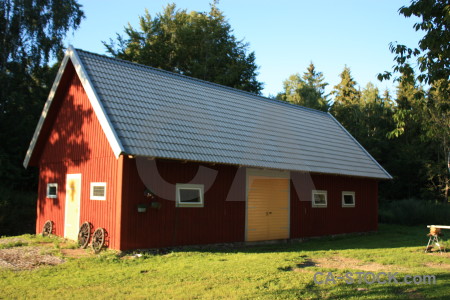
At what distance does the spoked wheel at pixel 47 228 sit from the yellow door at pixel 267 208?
6912mm

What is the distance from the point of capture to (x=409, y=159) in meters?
32.4

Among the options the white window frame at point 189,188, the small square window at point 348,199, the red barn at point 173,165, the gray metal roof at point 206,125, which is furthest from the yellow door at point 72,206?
the small square window at point 348,199

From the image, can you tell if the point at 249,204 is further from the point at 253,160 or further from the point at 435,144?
the point at 435,144

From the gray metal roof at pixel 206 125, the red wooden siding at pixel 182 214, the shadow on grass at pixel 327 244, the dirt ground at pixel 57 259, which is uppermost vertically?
the gray metal roof at pixel 206 125

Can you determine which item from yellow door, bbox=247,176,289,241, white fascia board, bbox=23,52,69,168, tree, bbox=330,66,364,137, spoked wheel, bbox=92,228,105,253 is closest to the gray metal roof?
white fascia board, bbox=23,52,69,168

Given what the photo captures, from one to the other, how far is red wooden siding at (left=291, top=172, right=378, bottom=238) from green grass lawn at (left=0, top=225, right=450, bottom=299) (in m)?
2.86

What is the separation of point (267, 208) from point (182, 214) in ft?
12.2

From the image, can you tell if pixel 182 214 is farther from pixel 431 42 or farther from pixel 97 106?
pixel 431 42

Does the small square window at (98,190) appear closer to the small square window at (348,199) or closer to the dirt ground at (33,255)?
the dirt ground at (33,255)

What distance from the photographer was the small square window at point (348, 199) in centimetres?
1792

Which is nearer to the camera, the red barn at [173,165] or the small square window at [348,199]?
the red barn at [173,165]

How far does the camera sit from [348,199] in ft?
60.0

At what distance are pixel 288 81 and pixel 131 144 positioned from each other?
4676 centimetres

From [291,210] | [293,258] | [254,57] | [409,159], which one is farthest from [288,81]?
[293,258]
